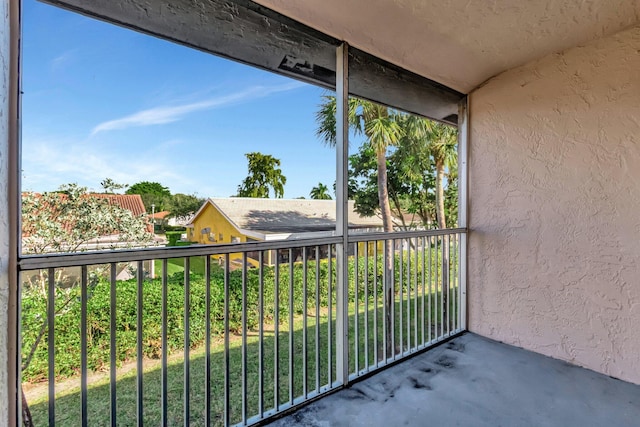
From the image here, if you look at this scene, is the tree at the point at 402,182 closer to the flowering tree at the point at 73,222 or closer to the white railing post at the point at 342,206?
the white railing post at the point at 342,206

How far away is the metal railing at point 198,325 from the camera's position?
1395 mm

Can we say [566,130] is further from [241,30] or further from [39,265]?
[39,265]

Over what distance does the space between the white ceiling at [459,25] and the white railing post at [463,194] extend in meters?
0.56

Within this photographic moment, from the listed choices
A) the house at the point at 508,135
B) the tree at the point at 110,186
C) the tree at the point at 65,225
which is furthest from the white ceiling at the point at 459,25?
the tree at the point at 65,225

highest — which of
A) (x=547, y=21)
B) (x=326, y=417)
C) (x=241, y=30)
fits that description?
(x=547, y=21)

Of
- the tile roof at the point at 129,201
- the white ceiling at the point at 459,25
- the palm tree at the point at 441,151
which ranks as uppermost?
the white ceiling at the point at 459,25

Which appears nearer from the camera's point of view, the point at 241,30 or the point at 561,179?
the point at 241,30

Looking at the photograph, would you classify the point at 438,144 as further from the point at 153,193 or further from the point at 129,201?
the point at 129,201

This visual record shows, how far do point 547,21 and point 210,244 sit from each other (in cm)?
239

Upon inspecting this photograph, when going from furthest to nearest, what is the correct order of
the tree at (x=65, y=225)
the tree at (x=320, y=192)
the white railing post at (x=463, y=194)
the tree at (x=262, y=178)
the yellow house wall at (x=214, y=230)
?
the white railing post at (x=463, y=194) → the tree at (x=320, y=192) → the tree at (x=262, y=178) → the yellow house wall at (x=214, y=230) → the tree at (x=65, y=225)

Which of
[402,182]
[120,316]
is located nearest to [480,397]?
[120,316]

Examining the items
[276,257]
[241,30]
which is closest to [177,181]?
[276,257]

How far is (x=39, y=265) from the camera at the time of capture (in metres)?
1.16

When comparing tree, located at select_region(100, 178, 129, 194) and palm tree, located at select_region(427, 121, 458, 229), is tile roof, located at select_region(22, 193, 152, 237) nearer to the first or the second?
tree, located at select_region(100, 178, 129, 194)
